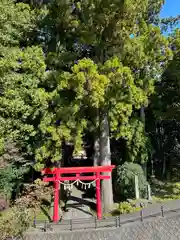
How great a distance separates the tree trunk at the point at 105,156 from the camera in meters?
13.4

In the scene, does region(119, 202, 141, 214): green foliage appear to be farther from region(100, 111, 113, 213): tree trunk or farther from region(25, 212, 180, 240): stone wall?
region(25, 212, 180, 240): stone wall

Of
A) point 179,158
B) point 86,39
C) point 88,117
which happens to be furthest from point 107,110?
point 179,158

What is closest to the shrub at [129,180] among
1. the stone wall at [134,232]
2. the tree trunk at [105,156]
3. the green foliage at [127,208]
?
the tree trunk at [105,156]

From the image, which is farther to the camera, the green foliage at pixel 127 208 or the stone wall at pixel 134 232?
the green foliage at pixel 127 208

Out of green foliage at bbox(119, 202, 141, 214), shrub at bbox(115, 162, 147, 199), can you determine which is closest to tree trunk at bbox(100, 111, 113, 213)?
shrub at bbox(115, 162, 147, 199)

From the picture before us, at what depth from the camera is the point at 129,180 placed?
13430 millimetres

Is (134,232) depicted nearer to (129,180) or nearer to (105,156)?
(129,180)

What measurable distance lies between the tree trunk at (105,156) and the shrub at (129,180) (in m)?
0.73

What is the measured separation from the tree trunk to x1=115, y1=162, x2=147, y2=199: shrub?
0.73 m

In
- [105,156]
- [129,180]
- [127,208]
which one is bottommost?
[127,208]

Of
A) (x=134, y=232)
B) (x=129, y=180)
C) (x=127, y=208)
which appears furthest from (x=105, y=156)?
(x=134, y=232)

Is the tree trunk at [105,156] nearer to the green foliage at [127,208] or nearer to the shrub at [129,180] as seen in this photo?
the shrub at [129,180]

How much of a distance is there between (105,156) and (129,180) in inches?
75.8

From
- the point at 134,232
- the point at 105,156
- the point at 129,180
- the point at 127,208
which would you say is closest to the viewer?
the point at 134,232
